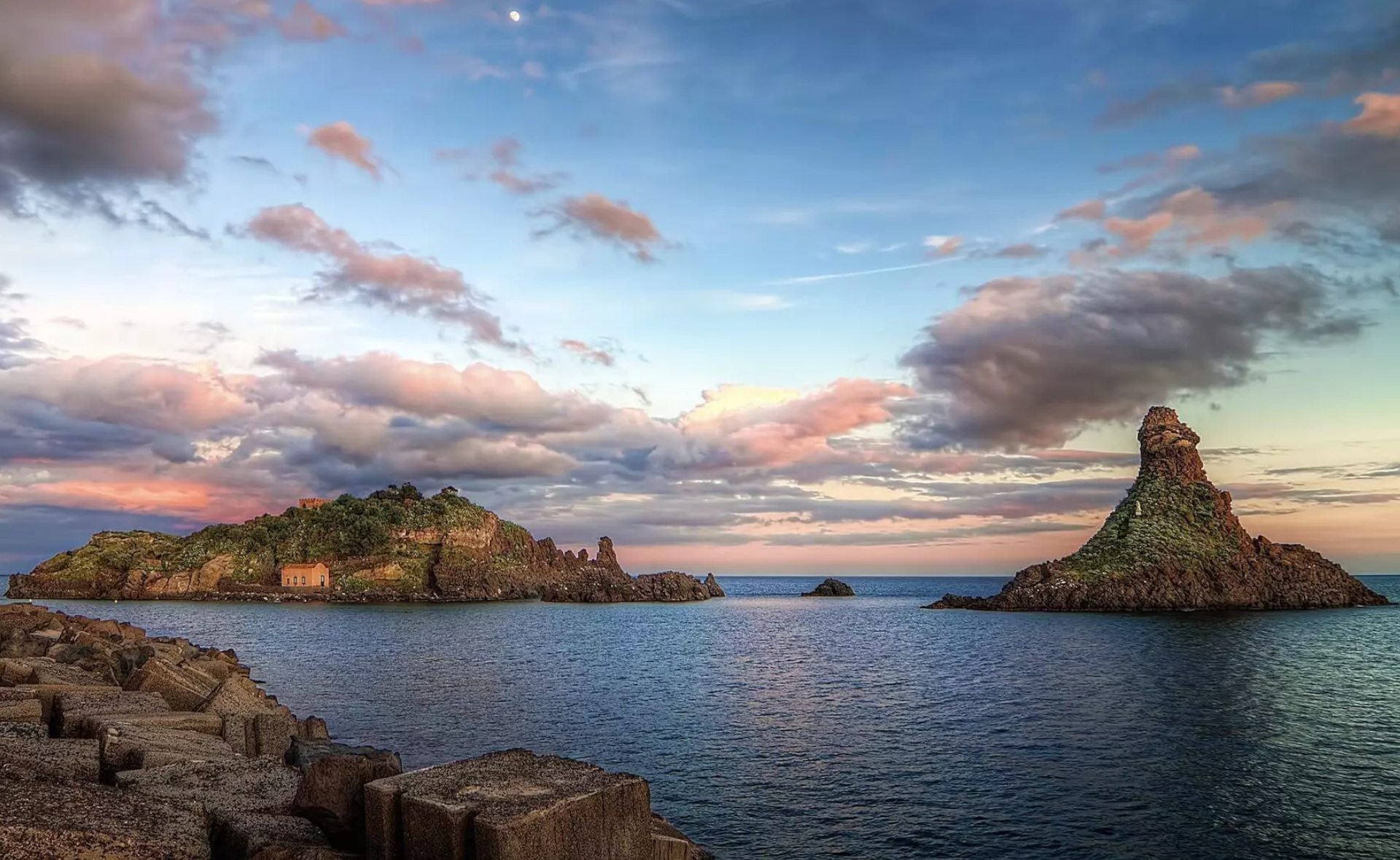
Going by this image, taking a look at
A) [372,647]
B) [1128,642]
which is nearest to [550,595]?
[372,647]

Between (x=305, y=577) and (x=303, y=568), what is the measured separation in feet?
6.88

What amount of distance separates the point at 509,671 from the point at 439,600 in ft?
433

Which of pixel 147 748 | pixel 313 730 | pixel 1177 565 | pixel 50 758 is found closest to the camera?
pixel 50 758

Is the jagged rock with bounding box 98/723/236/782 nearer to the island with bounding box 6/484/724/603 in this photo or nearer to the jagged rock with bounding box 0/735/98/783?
the jagged rock with bounding box 0/735/98/783

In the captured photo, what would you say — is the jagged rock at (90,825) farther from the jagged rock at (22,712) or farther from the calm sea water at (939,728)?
the calm sea water at (939,728)

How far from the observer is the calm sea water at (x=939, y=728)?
20953 mm

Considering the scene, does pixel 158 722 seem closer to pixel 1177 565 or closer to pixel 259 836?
pixel 259 836

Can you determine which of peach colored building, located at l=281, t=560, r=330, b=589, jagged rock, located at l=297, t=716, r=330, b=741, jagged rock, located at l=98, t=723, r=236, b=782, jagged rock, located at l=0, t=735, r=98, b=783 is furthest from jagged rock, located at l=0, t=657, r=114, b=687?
peach colored building, located at l=281, t=560, r=330, b=589

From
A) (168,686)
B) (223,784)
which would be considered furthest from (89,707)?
(223,784)

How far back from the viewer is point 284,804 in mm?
11516

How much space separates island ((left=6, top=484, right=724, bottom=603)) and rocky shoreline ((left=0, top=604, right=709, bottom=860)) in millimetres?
168759

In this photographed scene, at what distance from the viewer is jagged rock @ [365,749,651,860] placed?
331 inches

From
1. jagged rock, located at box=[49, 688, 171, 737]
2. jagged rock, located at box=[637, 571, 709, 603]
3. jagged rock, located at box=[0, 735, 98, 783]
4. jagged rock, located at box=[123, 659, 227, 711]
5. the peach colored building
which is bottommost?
jagged rock, located at box=[637, 571, 709, 603]

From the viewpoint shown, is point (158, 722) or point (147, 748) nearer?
point (147, 748)
